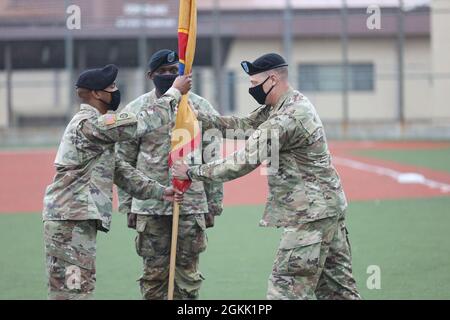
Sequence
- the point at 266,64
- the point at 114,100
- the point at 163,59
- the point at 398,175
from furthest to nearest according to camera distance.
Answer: the point at 398,175 → the point at 163,59 → the point at 114,100 → the point at 266,64

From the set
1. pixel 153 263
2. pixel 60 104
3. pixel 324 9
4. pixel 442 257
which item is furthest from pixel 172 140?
pixel 60 104

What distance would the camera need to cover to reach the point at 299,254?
21.9 ft

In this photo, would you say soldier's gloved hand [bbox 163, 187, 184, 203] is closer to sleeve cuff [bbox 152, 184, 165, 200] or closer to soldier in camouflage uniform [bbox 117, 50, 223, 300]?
sleeve cuff [bbox 152, 184, 165, 200]

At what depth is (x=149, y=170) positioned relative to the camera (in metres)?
8.01

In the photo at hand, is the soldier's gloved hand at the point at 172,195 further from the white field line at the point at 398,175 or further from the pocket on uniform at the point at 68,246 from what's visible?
the white field line at the point at 398,175

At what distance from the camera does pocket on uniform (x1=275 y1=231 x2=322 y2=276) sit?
6668 millimetres

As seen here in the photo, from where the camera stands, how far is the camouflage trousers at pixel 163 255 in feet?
26.1

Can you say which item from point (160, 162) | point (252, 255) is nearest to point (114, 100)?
point (160, 162)

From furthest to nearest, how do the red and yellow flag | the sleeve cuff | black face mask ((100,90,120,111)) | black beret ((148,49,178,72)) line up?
black beret ((148,49,178,72)) < the sleeve cuff < the red and yellow flag < black face mask ((100,90,120,111))

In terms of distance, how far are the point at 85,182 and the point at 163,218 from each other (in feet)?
4.05

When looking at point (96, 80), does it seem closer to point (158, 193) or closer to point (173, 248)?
point (158, 193)

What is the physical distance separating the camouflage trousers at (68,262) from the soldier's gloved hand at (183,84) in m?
1.30

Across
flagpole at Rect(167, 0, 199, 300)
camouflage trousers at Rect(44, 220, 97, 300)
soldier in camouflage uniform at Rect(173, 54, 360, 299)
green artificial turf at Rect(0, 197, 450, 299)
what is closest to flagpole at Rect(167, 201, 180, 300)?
flagpole at Rect(167, 0, 199, 300)

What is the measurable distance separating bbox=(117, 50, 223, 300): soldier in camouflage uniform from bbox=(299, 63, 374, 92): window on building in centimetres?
2943
